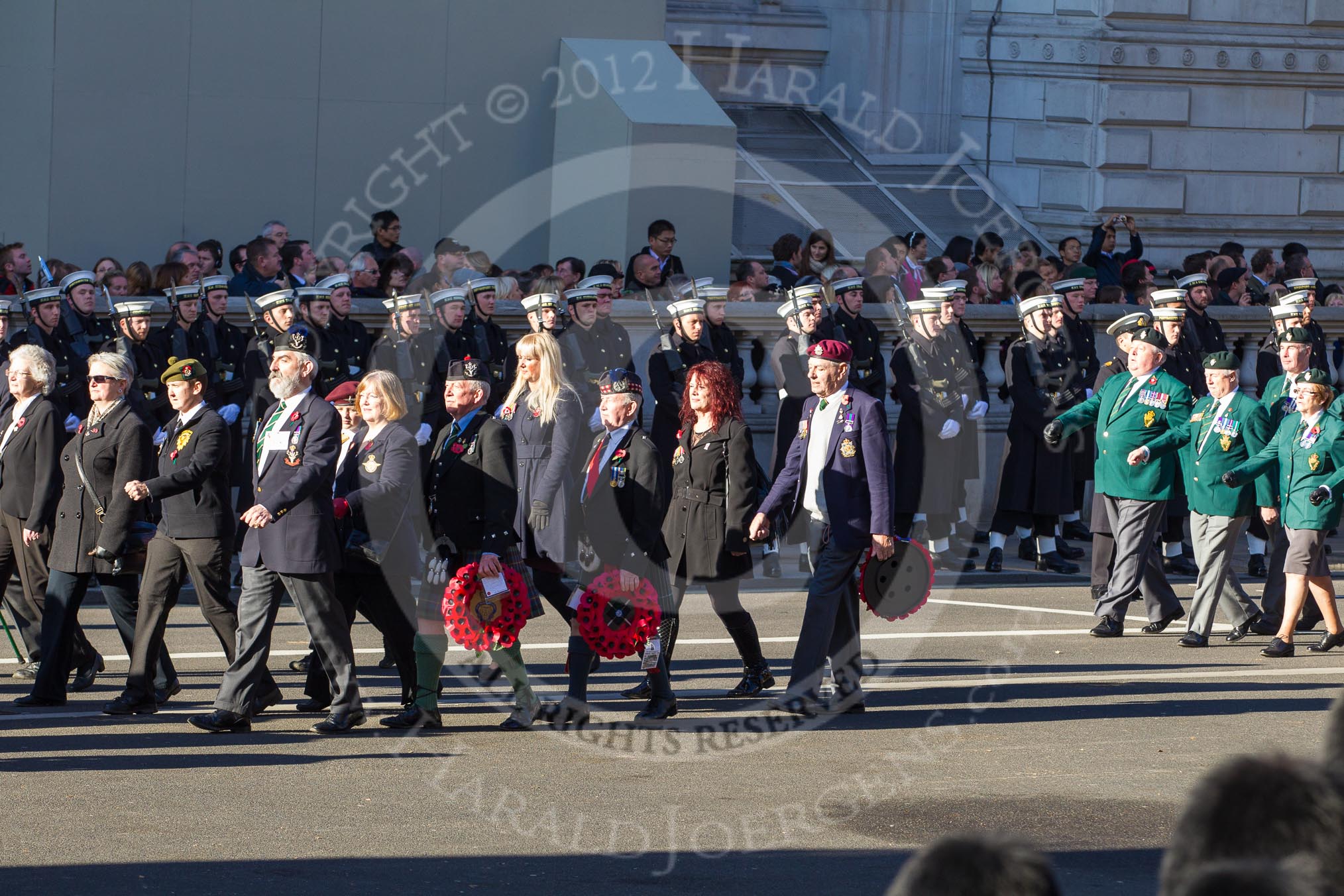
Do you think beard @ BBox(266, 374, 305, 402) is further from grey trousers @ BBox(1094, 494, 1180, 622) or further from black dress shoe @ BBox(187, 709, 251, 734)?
grey trousers @ BBox(1094, 494, 1180, 622)

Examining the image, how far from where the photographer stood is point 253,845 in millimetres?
6621

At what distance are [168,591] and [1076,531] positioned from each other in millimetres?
9280

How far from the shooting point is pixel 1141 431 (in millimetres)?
11875

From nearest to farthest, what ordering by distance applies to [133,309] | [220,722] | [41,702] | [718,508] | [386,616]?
1. [220,722]
2. [41,702]
3. [386,616]
4. [718,508]
5. [133,309]

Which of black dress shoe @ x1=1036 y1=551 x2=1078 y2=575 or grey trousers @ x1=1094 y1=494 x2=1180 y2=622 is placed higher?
grey trousers @ x1=1094 y1=494 x2=1180 y2=622

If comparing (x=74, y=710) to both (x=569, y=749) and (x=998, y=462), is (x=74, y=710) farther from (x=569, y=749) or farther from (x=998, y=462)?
(x=998, y=462)

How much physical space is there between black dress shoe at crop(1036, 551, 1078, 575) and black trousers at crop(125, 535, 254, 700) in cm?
738

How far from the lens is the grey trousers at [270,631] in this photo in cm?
868

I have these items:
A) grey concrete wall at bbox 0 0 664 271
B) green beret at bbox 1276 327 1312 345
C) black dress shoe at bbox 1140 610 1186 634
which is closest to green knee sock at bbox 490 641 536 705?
black dress shoe at bbox 1140 610 1186 634

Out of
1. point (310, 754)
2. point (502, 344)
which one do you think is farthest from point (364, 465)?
point (502, 344)

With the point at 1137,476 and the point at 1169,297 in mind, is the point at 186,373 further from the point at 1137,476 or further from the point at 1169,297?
the point at 1169,297

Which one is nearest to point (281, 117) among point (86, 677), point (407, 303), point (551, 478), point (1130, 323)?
point (407, 303)

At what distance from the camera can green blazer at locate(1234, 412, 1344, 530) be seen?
11.2 metres

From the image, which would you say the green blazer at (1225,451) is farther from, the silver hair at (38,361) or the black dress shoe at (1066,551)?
the silver hair at (38,361)
